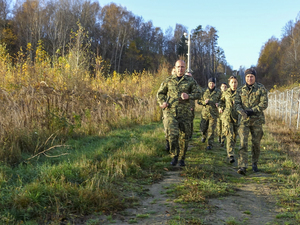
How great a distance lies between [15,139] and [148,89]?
1049 centimetres

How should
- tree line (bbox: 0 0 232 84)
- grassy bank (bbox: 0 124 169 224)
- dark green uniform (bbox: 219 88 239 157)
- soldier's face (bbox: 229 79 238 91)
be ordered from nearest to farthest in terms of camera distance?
grassy bank (bbox: 0 124 169 224) < dark green uniform (bbox: 219 88 239 157) < soldier's face (bbox: 229 79 238 91) < tree line (bbox: 0 0 232 84)

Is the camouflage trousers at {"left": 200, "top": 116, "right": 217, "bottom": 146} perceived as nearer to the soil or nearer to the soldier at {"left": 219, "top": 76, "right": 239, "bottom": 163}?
the soldier at {"left": 219, "top": 76, "right": 239, "bottom": 163}

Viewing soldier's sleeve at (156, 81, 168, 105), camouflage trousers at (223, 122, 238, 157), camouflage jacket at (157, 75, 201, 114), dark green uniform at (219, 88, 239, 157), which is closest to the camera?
camouflage jacket at (157, 75, 201, 114)

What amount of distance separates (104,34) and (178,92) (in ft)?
153

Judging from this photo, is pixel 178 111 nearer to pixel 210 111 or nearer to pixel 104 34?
pixel 210 111

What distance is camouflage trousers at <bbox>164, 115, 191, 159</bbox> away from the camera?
6367 mm

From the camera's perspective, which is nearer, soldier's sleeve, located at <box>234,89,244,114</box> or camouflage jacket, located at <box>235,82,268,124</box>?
camouflage jacket, located at <box>235,82,268,124</box>

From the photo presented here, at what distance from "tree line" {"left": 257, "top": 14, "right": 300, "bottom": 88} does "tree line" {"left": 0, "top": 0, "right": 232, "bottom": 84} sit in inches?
506

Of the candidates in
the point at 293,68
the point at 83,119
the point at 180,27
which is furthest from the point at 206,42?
the point at 83,119

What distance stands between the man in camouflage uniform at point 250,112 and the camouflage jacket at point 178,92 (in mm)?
989

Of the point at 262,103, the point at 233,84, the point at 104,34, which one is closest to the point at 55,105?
the point at 233,84

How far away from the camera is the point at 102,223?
3.58 meters

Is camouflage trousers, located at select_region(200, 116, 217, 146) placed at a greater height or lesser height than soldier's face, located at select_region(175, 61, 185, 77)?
lesser

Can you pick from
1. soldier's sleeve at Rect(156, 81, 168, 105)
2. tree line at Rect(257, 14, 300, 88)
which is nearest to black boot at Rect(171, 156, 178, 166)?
soldier's sleeve at Rect(156, 81, 168, 105)
